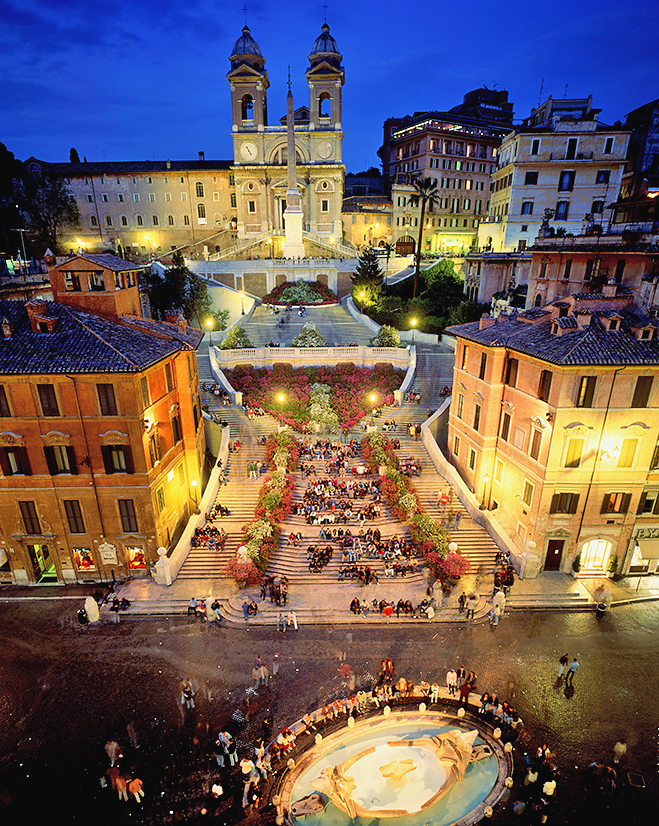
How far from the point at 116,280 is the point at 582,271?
29.0 m

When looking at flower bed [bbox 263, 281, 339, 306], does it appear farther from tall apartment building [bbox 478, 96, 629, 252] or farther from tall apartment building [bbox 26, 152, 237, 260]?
tall apartment building [bbox 26, 152, 237, 260]

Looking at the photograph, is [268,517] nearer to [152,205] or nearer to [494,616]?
[494,616]

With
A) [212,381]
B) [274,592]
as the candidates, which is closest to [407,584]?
[274,592]

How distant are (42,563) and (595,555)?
2955 cm

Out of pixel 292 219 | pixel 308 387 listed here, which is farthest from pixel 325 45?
pixel 308 387

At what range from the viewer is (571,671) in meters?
19.1

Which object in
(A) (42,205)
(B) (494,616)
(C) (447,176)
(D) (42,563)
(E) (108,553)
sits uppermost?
(C) (447,176)

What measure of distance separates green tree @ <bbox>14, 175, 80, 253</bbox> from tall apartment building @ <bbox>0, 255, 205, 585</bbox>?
59.3 metres

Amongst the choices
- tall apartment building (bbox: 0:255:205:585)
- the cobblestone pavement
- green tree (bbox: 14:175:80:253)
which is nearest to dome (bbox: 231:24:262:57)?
green tree (bbox: 14:175:80:253)

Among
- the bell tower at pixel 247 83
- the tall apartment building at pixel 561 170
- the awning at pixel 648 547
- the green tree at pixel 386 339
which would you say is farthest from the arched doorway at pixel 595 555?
the bell tower at pixel 247 83

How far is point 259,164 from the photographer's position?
75.8m

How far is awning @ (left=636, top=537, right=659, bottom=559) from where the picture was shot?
24781mm

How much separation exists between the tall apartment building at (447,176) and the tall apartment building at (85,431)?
61.8 metres

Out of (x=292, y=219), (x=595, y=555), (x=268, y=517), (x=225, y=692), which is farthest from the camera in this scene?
(x=292, y=219)
